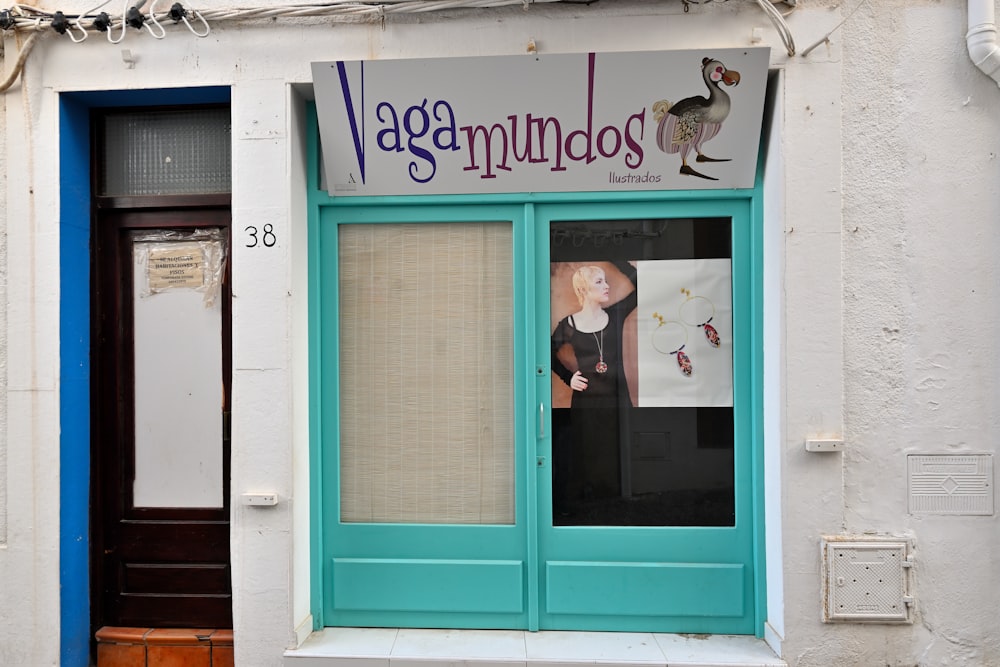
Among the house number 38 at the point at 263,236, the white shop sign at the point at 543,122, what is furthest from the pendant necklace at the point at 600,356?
the house number 38 at the point at 263,236

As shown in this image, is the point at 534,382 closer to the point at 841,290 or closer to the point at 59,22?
the point at 841,290

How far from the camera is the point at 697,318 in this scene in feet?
12.0

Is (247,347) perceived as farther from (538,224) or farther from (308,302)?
(538,224)

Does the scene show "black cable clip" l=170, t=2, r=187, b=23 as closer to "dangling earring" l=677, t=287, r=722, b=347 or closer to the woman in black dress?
the woman in black dress

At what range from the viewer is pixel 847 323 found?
335 cm

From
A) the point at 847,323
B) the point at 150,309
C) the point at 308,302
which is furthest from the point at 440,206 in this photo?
the point at 847,323

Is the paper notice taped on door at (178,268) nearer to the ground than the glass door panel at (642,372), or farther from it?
farther from it

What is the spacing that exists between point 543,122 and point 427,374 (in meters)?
1.52

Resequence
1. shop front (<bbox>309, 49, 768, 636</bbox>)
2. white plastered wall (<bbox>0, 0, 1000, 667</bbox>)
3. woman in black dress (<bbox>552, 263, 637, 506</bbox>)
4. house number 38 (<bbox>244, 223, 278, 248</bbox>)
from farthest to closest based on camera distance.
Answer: woman in black dress (<bbox>552, 263, 637, 506</bbox>) < shop front (<bbox>309, 49, 768, 636</bbox>) < house number 38 (<bbox>244, 223, 278, 248</bbox>) < white plastered wall (<bbox>0, 0, 1000, 667</bbox>)

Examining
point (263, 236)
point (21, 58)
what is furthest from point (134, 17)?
point (263, 236)

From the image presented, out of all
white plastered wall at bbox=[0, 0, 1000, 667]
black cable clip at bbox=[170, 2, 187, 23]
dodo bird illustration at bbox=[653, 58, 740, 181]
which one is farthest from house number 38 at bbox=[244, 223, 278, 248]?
dodo bird illustration at bbox=[653, 58, 740, 181]

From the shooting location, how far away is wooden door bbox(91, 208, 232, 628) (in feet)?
12.1

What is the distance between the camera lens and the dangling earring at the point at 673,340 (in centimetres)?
365

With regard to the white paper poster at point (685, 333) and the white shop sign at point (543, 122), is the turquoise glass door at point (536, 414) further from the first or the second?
Answer: the white shop sign at point (543, 122)
